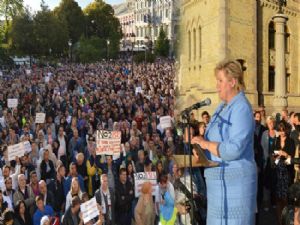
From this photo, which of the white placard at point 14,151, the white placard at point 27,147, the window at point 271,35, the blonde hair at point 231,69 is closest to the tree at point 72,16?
the window at point 271,35

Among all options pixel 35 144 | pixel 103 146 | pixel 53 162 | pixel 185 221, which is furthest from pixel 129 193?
pixel 185 221

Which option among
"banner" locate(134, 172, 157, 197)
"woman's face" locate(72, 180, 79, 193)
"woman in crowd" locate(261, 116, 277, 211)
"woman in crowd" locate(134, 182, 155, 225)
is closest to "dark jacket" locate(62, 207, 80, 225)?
"woman's face" locate(72, 180, 79, 193)

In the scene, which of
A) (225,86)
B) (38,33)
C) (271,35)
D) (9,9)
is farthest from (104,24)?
(225,86)

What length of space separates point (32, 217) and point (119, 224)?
3.89ft

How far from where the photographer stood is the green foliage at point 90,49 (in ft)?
123

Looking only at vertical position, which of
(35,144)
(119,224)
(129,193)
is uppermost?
(35,144)

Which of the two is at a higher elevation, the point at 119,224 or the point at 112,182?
the point at 112,182

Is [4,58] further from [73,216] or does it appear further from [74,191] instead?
[73,216]

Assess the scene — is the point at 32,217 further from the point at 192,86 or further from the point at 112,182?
the point at 192,86

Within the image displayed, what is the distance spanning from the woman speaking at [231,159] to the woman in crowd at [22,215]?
4.66 metres

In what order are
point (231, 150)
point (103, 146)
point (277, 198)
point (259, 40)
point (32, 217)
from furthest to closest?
point (259, 40) < point (103, 146) < point (32, 217) < point (277, 198) < point (231, 150)

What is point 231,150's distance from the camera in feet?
5.49

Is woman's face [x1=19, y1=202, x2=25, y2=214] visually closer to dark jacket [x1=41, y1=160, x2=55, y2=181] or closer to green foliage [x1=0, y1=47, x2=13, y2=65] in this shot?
dark jacket [x1=41, y1=160, x2=55, y2=181]

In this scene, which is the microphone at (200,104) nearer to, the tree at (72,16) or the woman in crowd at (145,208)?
the woman in crowd at (145,208)
